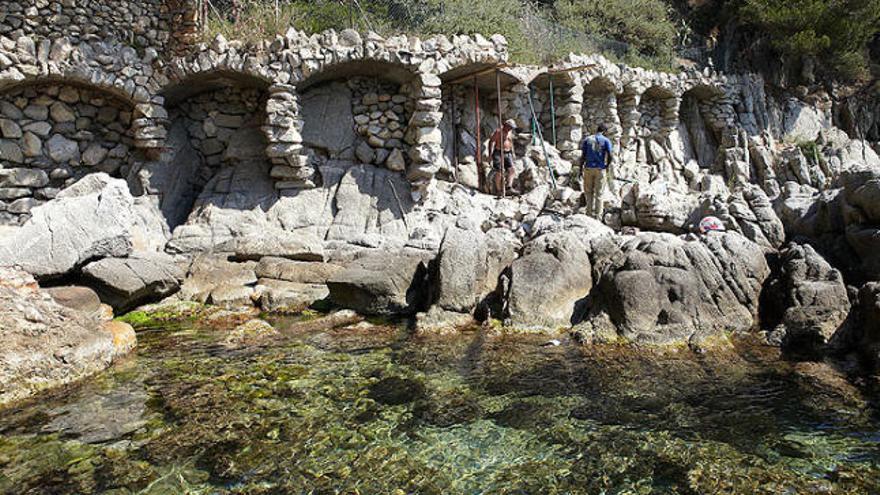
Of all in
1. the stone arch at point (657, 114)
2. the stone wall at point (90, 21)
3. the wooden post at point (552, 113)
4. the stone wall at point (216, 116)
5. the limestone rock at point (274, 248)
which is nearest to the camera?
the stone wall at point (90, 21)

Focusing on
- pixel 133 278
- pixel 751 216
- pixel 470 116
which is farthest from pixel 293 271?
pixel 751 216

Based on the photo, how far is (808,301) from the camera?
A: 7.80 m

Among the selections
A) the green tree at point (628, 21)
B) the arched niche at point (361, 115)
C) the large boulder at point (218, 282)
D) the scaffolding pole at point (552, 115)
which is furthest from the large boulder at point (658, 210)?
the large boulder at point (218, 282)

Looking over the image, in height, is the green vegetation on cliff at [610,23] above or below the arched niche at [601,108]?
above

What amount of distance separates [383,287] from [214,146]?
7.35 m

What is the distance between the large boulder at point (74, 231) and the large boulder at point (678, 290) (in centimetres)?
741

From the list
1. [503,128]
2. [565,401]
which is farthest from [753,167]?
[565,401]

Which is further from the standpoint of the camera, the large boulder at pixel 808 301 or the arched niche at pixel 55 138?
the arched niche at pixel 55 138

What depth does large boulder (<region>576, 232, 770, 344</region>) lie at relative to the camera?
7852 mm

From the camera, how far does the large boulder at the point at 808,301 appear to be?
7332 millimetres

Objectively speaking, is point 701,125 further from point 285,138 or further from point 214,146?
point 214,146

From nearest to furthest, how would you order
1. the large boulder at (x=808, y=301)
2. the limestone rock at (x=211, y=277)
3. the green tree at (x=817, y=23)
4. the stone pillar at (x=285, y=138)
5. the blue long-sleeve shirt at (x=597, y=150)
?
the large boulder at (x=808, y=301) < the limestone rock at (x=211, y=277) < the stone pillar at (x=285, y=138) < the blue long-sleeve shirt at (x=597, y=150) < the green tree at (x=817, y=23)

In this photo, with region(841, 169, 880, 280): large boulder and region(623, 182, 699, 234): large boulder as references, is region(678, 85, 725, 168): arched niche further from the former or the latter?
region(841, 169, 880, 280): large boulder

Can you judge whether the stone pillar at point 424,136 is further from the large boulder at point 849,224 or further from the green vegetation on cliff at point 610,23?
the large boulder at point 849,224
